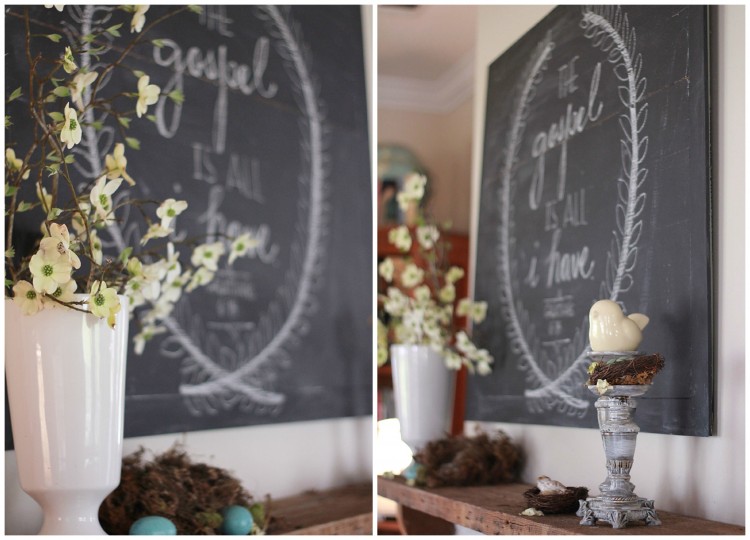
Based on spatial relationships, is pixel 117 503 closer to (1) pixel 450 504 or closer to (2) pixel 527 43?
(1) pixel 450 504

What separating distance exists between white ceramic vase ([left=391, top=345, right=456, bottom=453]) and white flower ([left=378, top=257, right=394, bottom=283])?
0.15m

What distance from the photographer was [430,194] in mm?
2346

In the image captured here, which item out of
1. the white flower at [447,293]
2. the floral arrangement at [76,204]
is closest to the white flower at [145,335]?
the floral arrangement at [76,204]

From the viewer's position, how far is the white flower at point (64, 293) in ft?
3.21

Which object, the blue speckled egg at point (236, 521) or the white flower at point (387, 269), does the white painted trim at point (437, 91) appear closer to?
the white flower at point (387, 269)

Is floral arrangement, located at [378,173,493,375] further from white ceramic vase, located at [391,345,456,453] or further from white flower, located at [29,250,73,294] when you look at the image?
white flower, located at [29,250,73,294]

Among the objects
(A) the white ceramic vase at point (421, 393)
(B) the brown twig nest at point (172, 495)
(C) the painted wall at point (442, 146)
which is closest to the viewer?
(B) the brown twig nest at point (172, 495)

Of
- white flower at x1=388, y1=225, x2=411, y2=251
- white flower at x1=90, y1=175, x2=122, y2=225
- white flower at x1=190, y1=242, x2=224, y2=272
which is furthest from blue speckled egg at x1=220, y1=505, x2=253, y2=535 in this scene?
white flower at x1=388, y1=225, x2=411, y2=251

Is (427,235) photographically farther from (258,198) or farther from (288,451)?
(288,451)

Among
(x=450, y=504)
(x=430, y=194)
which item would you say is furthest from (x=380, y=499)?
(x=430, y=194)

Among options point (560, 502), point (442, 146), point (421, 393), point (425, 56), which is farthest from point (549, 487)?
point (442, 146)

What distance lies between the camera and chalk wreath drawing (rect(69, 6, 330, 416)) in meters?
1.40

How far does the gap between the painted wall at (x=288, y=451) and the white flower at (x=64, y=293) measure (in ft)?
1.49

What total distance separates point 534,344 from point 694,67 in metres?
0.63
